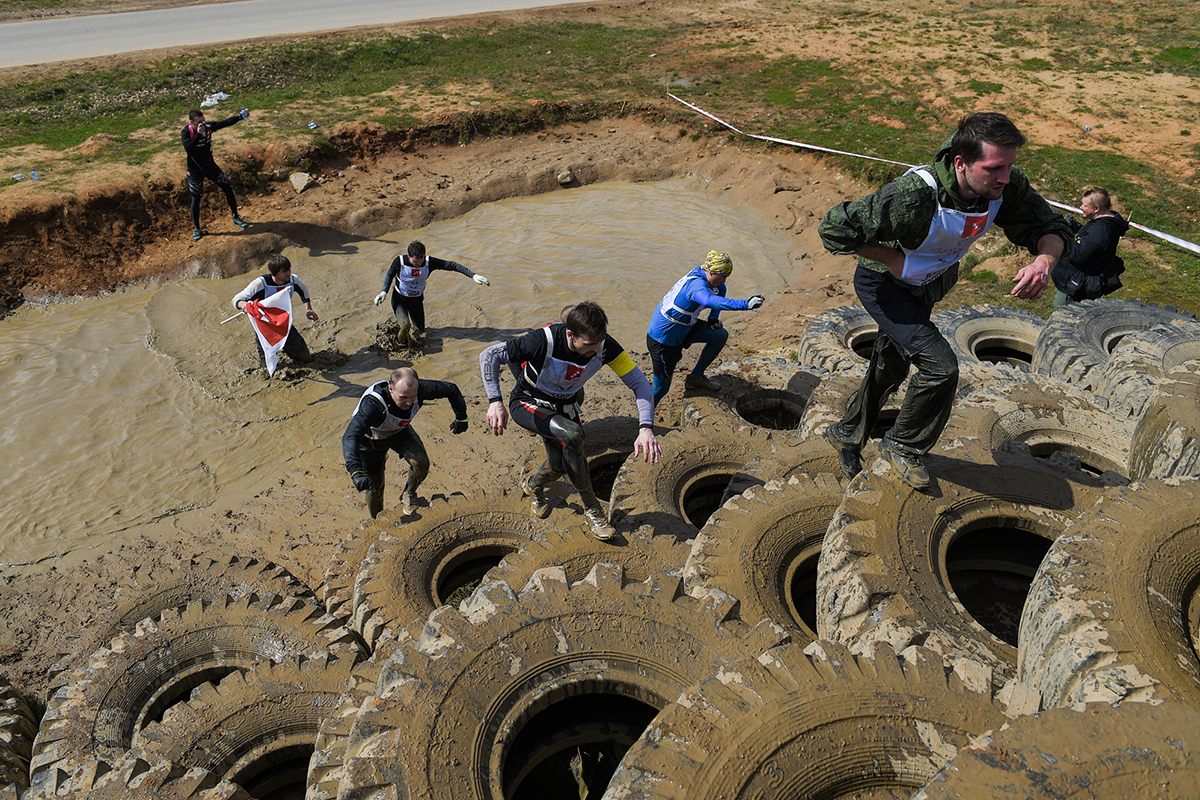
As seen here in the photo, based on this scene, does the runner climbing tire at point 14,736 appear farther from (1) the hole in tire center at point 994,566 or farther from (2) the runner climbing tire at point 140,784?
(1) the hole in tire center at point 994,566

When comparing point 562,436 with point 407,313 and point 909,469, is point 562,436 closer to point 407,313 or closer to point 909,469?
point 909,469

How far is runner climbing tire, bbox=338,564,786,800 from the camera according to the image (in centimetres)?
320

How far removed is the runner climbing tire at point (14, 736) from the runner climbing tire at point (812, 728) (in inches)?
169

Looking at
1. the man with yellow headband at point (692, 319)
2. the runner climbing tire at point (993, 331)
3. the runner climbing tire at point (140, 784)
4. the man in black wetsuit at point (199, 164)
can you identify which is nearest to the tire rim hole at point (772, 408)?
the man with yellow headband at point (692, 319)

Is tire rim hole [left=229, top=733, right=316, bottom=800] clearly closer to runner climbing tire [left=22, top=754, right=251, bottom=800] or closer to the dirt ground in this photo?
runner climbing tire [left=22, top=754, right=251, bottom=800]

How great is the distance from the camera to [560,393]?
5.75 m

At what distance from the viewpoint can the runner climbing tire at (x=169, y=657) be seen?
4.63m

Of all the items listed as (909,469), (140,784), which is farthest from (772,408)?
(140,784)

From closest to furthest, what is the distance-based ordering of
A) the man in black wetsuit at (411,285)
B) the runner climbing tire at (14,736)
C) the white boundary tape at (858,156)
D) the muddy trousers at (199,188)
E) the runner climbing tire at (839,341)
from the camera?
1. the runner climbing tire at (14,736)
2. the runner climbing tire at (839,341)
3. the man in black wetsuit at (411,285)
4. the white boundary tape at (858,156)
5. the muddy trousers at (199,188)

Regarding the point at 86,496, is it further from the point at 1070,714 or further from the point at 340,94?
the point at 340,94

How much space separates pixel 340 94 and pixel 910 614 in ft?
61.3

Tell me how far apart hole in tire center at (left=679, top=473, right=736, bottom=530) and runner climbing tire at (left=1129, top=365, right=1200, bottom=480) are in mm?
3134

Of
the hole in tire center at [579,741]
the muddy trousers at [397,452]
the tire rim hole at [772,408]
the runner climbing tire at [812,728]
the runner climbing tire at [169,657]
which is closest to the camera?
the runner climbing tire at [812,728]

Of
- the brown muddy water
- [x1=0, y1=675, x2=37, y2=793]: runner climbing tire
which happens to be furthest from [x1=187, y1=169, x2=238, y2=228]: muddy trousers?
[x1=0, y1=675, x2=37, y2=793]: runner climbing tire
